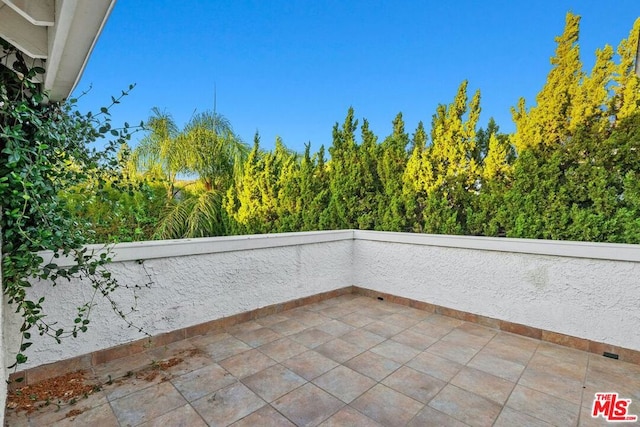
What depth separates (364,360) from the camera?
276 cm

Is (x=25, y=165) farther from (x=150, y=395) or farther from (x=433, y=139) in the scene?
(x=433, y=139)

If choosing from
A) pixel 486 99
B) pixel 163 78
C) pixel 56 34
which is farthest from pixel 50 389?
pixel 163 78

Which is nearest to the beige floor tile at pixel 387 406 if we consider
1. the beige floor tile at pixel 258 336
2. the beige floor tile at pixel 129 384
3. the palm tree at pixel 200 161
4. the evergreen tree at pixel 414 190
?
the beige floor tile at pixel 258 336

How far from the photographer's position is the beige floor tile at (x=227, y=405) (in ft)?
6.42

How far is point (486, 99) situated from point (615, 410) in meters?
3.84

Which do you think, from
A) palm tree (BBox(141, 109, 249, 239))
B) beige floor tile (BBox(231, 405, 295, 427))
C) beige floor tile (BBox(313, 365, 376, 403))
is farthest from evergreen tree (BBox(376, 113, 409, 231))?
palm tree (BBox(141, 109, 249, 239))

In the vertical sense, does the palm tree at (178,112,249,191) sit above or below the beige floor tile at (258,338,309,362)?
above

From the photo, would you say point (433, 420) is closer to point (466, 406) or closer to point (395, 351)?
point (466, 406)

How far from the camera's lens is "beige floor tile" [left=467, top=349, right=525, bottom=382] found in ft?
8.36

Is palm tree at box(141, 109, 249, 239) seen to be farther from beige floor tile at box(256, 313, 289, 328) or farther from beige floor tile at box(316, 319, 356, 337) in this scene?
beige floor tile at box(316, 319, 356, 337)

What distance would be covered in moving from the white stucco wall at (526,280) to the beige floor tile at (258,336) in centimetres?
201

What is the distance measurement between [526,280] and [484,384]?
1566mm

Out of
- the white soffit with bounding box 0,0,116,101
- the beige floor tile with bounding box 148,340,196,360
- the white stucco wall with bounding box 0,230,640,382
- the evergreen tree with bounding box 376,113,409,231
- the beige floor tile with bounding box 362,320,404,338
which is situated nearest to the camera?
the white soffit with bounding box 0,0,116,101

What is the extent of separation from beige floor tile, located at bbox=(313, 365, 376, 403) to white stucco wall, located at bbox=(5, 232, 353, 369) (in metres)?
1.54
